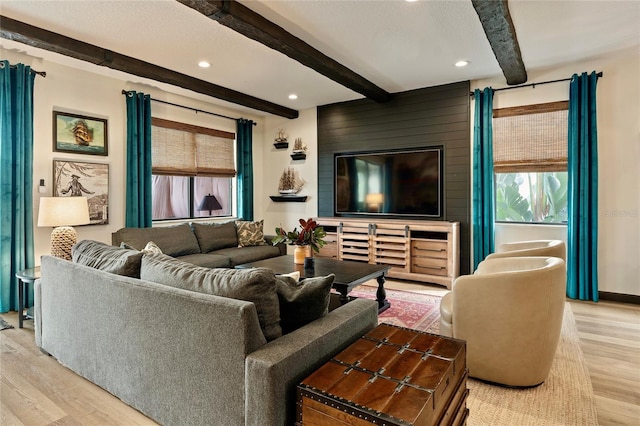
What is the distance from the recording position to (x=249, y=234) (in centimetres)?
543

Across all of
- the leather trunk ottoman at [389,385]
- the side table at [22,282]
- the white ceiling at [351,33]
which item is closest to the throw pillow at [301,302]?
the leather trunk ottoman at [389,385]

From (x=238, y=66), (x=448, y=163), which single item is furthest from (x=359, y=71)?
(x=448, y=163)

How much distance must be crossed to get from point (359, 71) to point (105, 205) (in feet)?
12.1

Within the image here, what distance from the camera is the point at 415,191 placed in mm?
5512

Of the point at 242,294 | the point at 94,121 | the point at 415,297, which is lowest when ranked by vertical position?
the point at 415,297

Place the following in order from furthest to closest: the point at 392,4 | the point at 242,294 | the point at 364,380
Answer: the point at 392,4 → the point at 242,294 → the point at 364,380

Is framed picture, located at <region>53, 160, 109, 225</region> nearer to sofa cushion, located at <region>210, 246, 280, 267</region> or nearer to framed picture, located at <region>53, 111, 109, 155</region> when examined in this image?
framed picture, located at <region>53, 111, 109, 155</region>

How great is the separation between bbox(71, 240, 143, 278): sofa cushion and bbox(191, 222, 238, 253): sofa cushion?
223 centimetres

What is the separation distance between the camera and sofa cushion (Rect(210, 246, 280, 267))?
4.65 meters

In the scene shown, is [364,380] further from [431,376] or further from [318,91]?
[318,91]

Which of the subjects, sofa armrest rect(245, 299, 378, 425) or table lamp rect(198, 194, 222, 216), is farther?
table lamp rect(198, 194, 222, 216)

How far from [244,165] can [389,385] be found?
5.72m

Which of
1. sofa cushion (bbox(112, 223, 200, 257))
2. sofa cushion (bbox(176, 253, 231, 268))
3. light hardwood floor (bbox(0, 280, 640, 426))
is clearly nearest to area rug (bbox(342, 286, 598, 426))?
light hardwood floor (bbox(0, 280, 640, 426))

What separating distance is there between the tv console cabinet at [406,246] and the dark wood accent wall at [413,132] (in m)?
0.42
